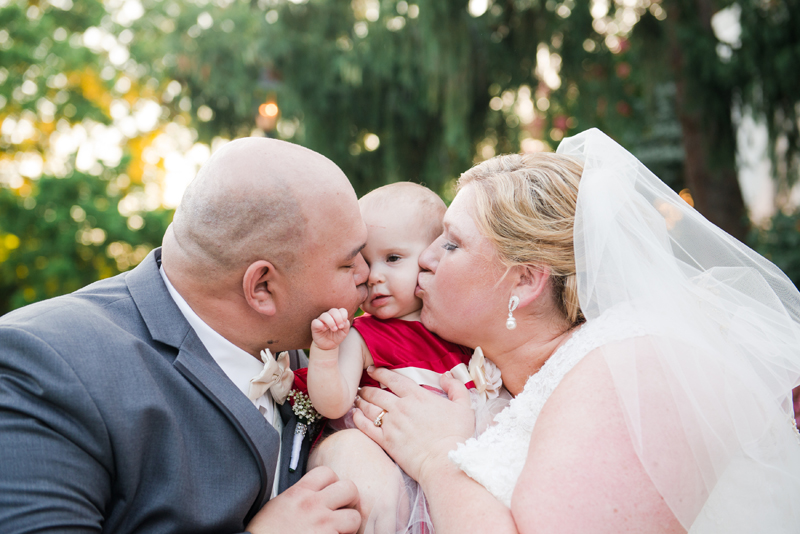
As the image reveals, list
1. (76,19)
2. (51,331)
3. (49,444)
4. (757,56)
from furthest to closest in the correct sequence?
(76,19)
(757,56)
(51,331)
(49,444)

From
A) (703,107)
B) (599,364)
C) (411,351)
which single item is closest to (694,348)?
(599,364)

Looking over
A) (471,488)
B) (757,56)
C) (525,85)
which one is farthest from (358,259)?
(757,56)

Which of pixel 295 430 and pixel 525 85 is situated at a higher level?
pixel 525 85

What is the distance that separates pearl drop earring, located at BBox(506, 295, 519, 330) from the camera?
2287mm

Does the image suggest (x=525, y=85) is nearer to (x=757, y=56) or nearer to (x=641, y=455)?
(x=757, y=56)

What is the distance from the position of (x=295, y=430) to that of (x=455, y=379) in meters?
0.69

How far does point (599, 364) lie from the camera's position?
1.93 meters

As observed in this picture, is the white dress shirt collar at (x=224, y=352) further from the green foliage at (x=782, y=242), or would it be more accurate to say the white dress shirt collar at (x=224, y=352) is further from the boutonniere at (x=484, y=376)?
the green foliage at (x=782, y=242)

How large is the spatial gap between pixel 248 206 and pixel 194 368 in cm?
57

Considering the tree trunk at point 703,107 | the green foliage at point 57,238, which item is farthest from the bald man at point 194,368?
the green foliage at point 57,238

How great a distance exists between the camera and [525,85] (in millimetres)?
6559

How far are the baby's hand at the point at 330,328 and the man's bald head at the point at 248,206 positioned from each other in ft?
0.81

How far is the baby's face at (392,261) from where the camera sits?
2.63 meters

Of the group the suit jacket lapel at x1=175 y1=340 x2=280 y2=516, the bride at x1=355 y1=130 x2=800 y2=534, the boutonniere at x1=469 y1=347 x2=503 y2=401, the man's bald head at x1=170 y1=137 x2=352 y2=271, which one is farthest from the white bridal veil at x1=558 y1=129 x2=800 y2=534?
the suit jacket lapel at x1=175 y1=340 x2=280 y2=516
